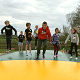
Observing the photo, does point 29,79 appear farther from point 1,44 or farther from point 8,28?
point 1,44

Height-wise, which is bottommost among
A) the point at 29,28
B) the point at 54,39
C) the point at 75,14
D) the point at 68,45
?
the point at 68,45

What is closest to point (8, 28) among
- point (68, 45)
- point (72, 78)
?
point (72, 78)

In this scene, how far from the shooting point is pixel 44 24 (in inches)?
130

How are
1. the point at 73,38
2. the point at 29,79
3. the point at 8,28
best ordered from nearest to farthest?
the point at 29,79
the point at 73,38
the point at 8,28

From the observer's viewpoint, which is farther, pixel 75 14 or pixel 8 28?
pixel 75 14

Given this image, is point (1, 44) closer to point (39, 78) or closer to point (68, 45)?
point (68, 45)

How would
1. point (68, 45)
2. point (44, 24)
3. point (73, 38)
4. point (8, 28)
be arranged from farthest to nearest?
1. point (68, 45)
2. point (8, 28)
3. point (73, 38)
4. point (44, 24)

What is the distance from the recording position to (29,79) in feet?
5.87

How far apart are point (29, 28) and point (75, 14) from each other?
427 inches

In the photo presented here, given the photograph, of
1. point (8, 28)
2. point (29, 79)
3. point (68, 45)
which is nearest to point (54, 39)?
point (8, 28)

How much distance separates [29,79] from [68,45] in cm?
1027

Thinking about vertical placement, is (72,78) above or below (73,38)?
below

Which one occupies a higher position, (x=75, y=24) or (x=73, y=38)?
(x=75, y=24)

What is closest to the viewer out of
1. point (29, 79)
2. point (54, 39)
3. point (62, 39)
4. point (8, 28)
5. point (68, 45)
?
point (29, 79)
